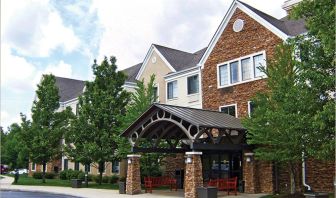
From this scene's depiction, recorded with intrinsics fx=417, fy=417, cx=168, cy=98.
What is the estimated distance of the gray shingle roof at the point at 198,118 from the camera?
20.3 meters

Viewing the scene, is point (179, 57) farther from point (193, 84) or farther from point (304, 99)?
point (304, 99)

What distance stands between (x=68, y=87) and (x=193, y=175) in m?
38.7

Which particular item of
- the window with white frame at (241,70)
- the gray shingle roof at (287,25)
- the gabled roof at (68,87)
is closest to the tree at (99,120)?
the window with white frame at (241,70)

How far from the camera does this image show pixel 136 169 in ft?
79.9

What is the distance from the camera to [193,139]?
20203 mm

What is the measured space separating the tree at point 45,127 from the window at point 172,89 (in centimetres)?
839

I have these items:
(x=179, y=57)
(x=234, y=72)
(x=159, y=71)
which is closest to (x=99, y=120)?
(x=159, y=71)

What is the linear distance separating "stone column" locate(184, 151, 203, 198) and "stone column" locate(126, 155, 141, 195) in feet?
14.4

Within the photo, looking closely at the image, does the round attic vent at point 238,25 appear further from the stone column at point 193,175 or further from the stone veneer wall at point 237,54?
the stone column at point 193,175

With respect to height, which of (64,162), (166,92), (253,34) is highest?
(253,34)

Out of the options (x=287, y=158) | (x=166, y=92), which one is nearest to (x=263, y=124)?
(x=287, y=158)

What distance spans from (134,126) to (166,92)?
1057cm

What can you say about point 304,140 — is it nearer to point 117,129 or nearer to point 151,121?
point 151,121

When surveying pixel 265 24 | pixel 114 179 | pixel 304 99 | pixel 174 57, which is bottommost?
pixel 114 179
